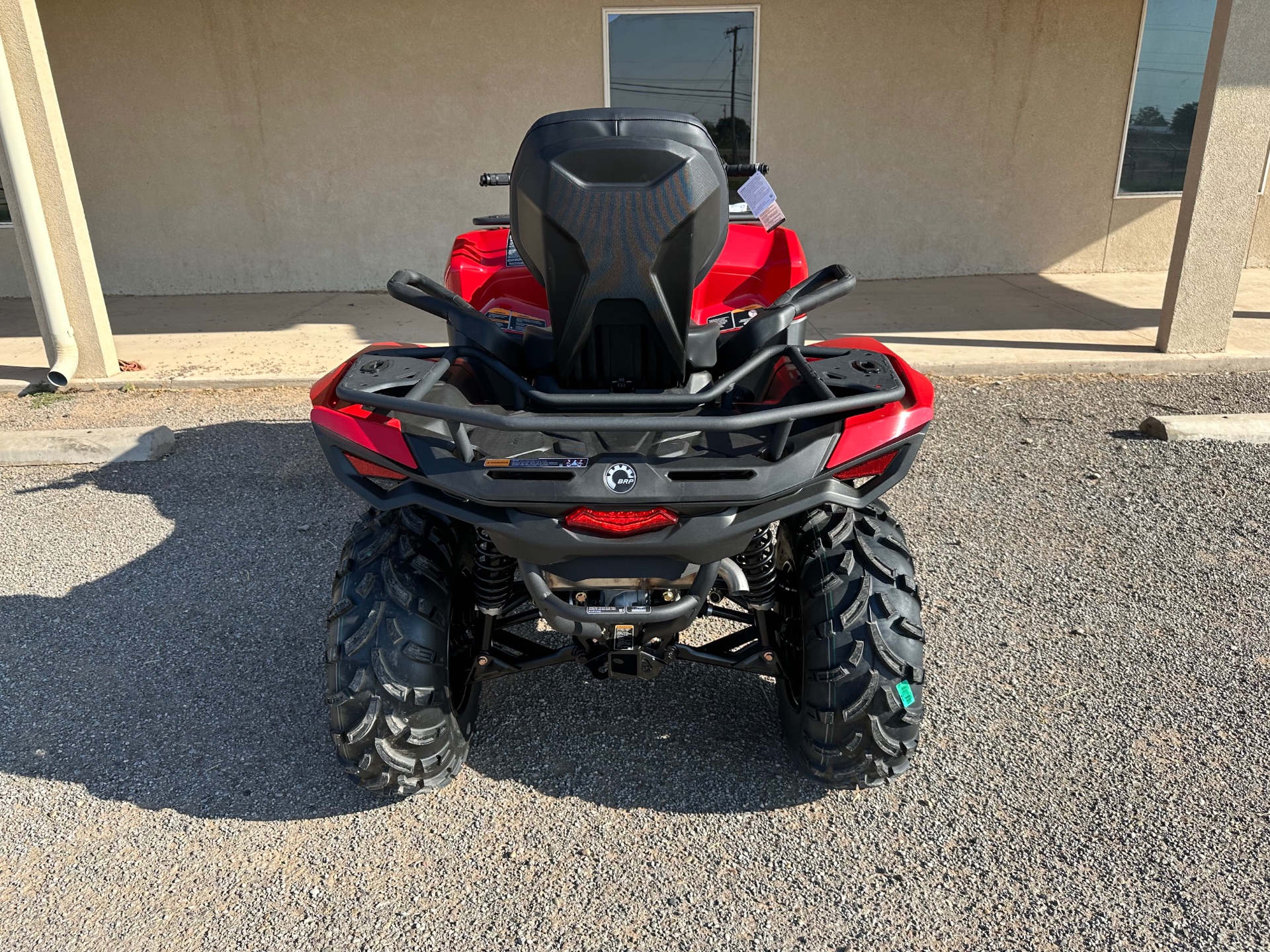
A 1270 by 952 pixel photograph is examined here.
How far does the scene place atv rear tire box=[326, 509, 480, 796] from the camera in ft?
7.00

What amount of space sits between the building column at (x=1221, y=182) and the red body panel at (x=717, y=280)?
365 centimetres

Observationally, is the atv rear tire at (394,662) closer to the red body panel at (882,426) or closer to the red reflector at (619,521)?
the red reflector at (619,521)

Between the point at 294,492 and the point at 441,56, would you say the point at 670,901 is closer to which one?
the point at 294,492

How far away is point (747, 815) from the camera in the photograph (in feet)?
7.37

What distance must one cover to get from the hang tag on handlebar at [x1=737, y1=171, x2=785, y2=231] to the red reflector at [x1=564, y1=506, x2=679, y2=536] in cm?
108

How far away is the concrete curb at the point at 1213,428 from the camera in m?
4.60

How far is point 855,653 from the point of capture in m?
2.10

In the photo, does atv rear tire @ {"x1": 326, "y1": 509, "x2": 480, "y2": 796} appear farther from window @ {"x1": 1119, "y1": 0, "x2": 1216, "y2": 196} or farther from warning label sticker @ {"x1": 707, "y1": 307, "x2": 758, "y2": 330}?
window @ {"x1": 1119, "y1": 0, "x2": 1216, "y2": 196}

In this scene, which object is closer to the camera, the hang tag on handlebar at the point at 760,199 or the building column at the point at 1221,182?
the hang tag on handlebar at the point at 760,199

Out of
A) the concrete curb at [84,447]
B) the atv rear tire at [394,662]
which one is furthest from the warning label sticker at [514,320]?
the concrete curb at [84,447]

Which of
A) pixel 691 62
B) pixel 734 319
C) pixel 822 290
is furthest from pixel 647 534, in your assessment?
pixel 691 62

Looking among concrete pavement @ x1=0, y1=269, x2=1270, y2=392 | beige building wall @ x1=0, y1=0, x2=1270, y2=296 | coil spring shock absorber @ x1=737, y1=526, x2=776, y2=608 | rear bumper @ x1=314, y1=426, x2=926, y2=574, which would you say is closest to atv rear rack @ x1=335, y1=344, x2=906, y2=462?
rear bumper @ x1=314, y1=426, x2=926, y2=574

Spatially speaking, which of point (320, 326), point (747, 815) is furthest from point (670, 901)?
point (320, 326)

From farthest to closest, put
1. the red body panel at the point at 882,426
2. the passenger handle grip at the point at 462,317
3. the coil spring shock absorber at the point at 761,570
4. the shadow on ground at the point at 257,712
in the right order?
the passenger handle grip at the point at 462,317 < the shadow on ground at the point at 257,712 < the coil spring shock absorber at the point at 761,570 < the red body panel at the point at 882,426
